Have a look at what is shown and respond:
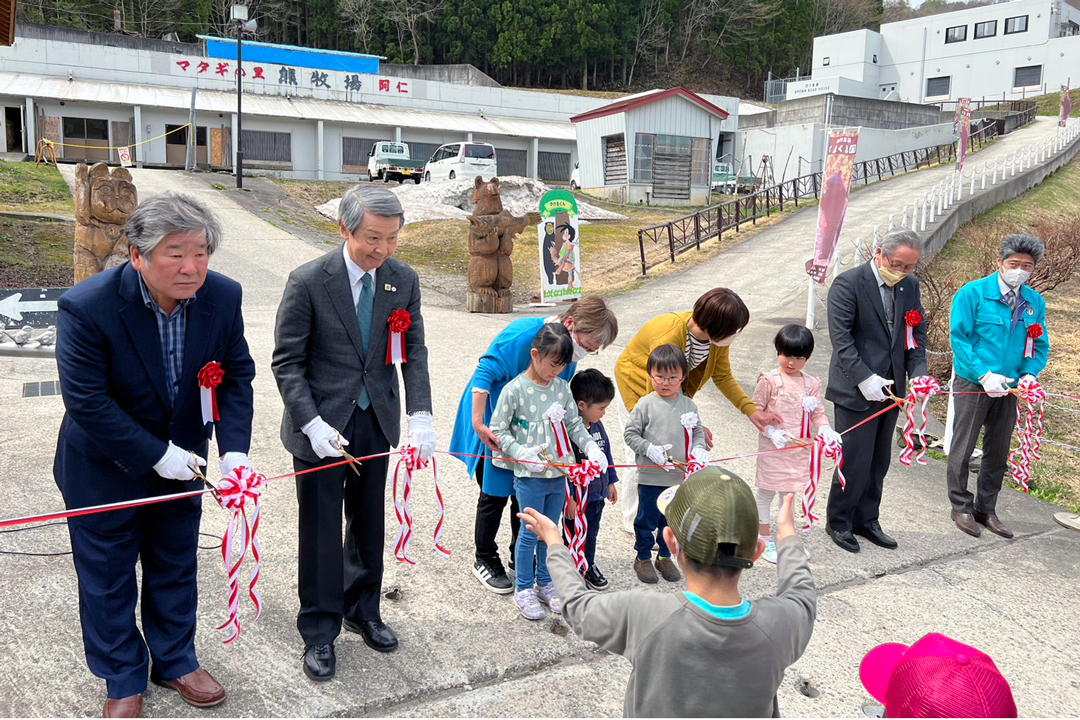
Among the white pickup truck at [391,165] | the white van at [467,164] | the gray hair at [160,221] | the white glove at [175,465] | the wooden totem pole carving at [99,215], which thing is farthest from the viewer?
the white pickup truck at [391,165]

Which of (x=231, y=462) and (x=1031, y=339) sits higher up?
(x=1031, y=339)

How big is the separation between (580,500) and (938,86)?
56.7 meters

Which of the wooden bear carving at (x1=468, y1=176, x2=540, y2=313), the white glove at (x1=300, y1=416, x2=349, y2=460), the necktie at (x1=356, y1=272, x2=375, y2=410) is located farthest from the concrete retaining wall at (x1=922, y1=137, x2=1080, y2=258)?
the white glove at (x1=300, y1=416, x2=349, y2=460)

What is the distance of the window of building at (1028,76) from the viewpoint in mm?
47000

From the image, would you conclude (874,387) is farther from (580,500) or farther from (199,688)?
(199,688)

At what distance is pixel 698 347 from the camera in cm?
418

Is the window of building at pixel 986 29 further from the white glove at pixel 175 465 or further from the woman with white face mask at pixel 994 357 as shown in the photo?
the white glove at pixel 175 465

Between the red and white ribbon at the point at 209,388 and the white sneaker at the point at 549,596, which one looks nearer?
the red and white ribbon at the point at 209,388

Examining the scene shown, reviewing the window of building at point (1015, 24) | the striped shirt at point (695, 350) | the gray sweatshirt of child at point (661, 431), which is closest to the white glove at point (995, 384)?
the striped shirt at point (695, 350)

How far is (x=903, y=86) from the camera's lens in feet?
171

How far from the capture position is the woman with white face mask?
16.0ft

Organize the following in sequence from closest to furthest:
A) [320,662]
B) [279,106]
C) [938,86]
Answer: [320,662] → [279,106] → [938,86]

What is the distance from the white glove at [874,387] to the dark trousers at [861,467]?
0.15 metres

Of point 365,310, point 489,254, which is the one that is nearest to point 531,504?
point 365,310
